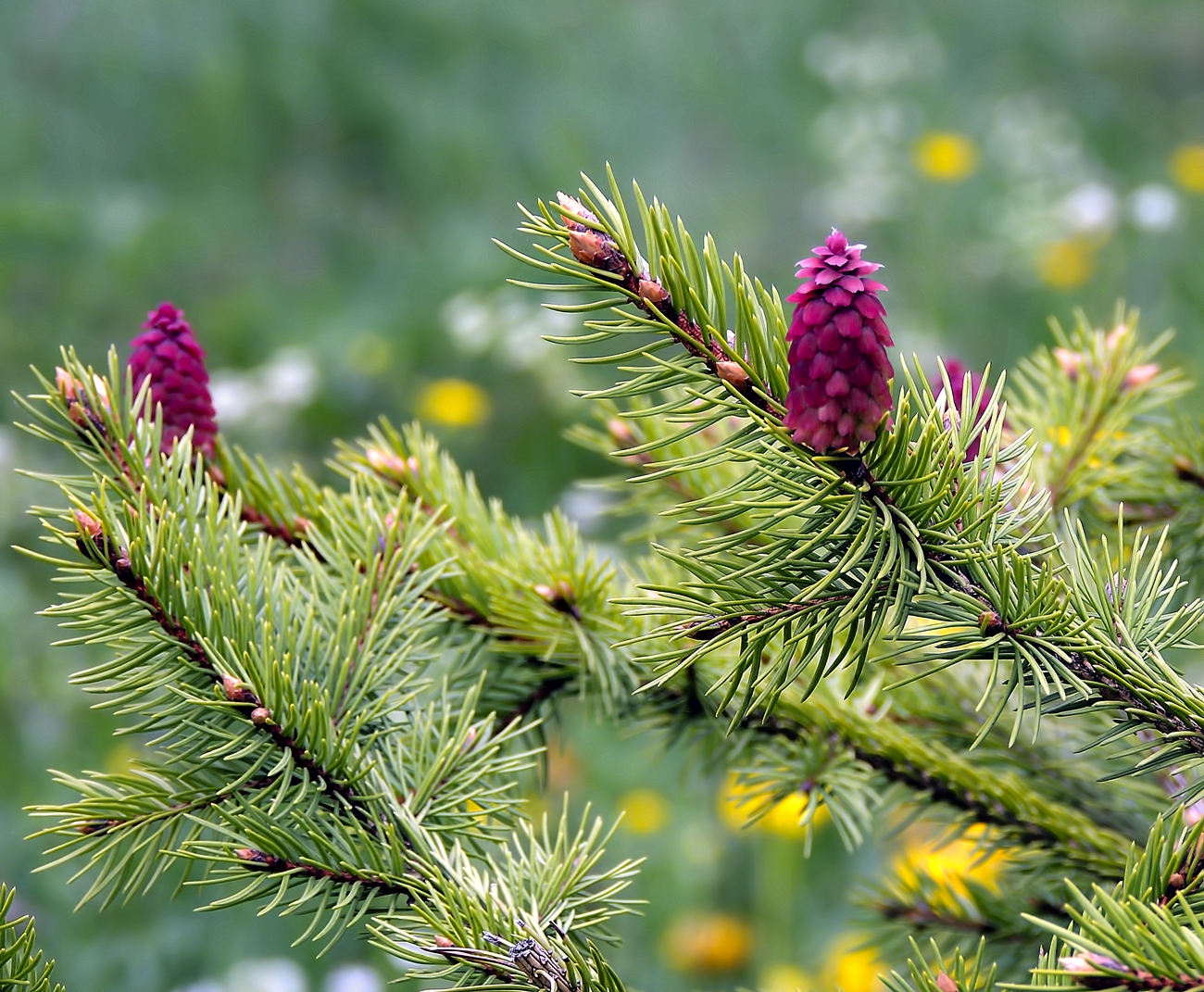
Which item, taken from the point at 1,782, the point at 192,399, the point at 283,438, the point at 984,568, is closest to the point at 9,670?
the point at 1,782

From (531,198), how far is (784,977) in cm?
159

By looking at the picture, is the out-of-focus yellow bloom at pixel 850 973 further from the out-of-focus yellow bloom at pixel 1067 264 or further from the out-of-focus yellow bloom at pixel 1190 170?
the out-of-focus yellow bloom at pixel 1190 170

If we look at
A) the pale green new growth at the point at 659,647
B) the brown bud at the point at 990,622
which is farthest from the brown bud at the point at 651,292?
the brown bud at the point at 990,622

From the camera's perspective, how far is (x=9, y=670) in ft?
4.32

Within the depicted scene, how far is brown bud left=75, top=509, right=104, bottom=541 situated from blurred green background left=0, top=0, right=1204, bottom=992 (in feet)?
3.17

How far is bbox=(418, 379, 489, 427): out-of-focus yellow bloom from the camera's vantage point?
1.70m

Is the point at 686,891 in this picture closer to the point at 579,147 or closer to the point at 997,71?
the point at 579,147

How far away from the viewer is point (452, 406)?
172 centimetres

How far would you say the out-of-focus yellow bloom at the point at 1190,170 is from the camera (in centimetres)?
210

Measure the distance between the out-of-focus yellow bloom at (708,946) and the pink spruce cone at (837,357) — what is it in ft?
3.67

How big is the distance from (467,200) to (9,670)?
4.32 ft

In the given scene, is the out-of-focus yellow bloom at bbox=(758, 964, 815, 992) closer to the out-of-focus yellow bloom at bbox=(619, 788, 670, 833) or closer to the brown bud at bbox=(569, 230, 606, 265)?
the out-of-focus yellow bloom at bbox=(619, 788, 670, 833)

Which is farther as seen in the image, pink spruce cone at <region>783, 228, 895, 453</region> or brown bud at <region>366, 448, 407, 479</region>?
brown bud at <region>366, 448, 407, 479</region>

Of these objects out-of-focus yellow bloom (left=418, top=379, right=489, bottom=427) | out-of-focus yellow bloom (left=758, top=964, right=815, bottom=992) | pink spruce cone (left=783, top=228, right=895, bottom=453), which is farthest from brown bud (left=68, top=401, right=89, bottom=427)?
out-of-focus yellow bloom (left=418, top=379, right=489, bottom=427)
